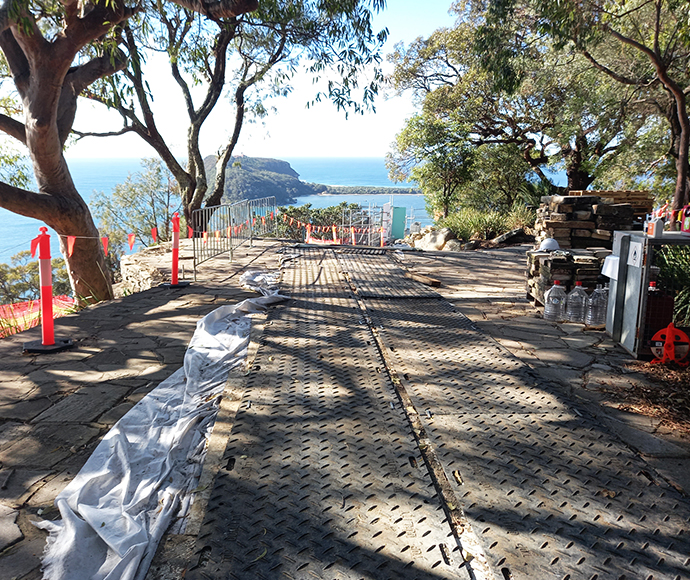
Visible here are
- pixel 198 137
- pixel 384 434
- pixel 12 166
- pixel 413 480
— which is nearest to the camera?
pixel 413 480

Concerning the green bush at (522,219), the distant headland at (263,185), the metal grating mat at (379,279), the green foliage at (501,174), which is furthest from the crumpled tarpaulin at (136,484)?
the distant headland at (263,185)

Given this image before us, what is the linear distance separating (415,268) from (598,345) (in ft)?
17.1

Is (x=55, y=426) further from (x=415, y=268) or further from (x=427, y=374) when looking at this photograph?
(x=415, y=268)

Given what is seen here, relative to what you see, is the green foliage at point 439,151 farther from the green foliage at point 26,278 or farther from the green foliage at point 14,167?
the green foliage at point 26,278

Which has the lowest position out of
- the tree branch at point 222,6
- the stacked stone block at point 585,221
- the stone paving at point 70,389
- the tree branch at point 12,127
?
the stone paving at point 70,389

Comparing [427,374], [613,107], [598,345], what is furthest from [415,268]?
[613,107]

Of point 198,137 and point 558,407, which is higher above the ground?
point 198,137

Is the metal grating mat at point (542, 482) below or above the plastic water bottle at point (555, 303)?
below

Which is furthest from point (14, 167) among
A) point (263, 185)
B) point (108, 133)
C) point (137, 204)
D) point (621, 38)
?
point (263, 185)

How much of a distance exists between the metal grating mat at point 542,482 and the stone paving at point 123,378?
15.0 inches

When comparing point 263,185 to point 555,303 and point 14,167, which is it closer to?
point 14,167

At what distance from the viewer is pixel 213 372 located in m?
4.30

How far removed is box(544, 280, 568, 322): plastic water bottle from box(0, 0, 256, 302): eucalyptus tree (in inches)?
210

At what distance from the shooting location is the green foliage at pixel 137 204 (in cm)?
3394
